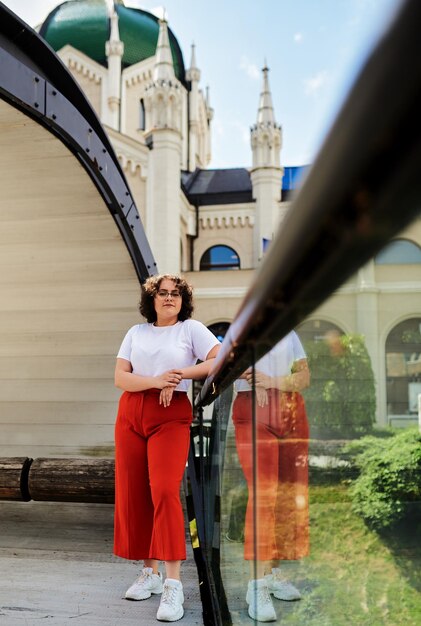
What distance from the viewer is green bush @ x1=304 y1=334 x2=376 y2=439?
736 millimetres

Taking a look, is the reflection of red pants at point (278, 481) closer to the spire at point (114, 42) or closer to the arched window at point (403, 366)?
the arched window at point (403, 366)

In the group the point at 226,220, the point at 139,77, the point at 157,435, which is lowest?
the point at 157,435

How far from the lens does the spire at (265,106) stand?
88.8ft

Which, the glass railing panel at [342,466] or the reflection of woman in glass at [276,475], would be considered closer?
the glass railing panel at [342,466]

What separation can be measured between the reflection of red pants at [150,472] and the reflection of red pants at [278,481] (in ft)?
3.93

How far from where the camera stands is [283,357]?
1241 mm

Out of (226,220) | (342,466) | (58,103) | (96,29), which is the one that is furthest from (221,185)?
(342,466)

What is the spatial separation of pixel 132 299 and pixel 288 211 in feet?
20.0

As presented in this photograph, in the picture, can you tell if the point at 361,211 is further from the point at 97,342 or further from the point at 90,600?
the point at 97,342

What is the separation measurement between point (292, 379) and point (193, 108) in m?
35.0

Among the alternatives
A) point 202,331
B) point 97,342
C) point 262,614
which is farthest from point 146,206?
point 262,614

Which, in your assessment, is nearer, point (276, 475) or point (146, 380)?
point (276, 475)

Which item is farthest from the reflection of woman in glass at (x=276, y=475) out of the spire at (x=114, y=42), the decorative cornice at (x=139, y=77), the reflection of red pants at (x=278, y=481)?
the spire at (x=114, y=42)

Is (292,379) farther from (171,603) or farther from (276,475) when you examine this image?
(171,603)
